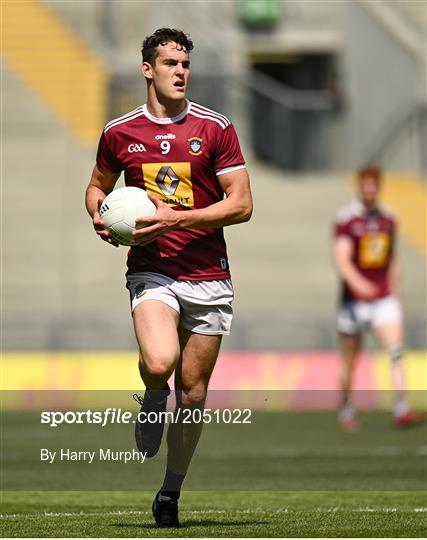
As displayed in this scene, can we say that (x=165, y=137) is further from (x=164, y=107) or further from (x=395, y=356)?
(x=395, y=356)

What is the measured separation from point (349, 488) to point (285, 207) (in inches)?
548

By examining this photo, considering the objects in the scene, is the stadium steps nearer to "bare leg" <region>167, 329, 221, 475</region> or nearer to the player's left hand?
"bare leg" <region>167, 329, 221, 475</region>

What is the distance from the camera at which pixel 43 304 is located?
22734mm

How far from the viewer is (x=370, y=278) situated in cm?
1558

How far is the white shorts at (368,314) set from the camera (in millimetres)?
15484

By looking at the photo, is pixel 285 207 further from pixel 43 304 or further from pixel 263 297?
pixel 43 304

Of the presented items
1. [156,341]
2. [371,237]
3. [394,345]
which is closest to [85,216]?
[371,237]

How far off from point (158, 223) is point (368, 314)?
27.2 feet

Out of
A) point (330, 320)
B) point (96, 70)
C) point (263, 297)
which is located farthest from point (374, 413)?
point (96, 70)

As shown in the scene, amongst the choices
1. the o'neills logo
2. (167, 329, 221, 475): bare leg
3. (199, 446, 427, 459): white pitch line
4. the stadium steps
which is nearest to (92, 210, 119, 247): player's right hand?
the o'neills logo

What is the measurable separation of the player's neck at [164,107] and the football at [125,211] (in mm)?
443

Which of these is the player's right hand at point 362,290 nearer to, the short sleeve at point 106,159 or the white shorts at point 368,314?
the white shorts at point 368,314

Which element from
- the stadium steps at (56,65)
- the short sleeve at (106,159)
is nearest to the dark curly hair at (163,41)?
the short sleeve at (106,159)

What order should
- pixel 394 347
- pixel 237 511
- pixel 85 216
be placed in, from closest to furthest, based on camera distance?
pixel 237 511, pixel 394 347, pixel 85 216
